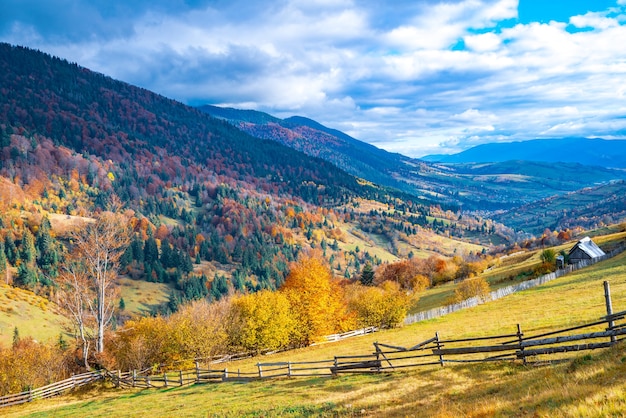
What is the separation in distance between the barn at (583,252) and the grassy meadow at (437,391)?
138 feet

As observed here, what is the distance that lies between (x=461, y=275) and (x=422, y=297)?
2931 centimetres

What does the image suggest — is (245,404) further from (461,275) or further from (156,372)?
(461,275)

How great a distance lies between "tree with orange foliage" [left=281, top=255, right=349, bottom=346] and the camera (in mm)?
53938

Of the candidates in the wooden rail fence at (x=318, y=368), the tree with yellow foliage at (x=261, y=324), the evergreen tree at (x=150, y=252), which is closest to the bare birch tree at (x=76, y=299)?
the wooden rail fence at (x=318, y=368)

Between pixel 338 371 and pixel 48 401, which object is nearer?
pixel 338 371

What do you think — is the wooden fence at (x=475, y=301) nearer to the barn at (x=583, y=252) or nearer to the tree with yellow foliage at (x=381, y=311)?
the tree with yellow foliage at (x=381, y=311)

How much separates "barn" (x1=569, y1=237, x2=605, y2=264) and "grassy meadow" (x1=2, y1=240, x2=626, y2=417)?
42.1 m

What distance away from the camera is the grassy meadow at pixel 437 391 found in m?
12.5

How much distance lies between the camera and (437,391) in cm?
1850

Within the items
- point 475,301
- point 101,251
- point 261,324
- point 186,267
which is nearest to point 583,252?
point 475,301

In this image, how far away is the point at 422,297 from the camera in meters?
92.4

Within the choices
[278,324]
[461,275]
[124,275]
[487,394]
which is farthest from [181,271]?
[487,394]

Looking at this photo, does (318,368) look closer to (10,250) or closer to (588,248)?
(588,248)

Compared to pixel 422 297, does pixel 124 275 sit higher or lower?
higher
